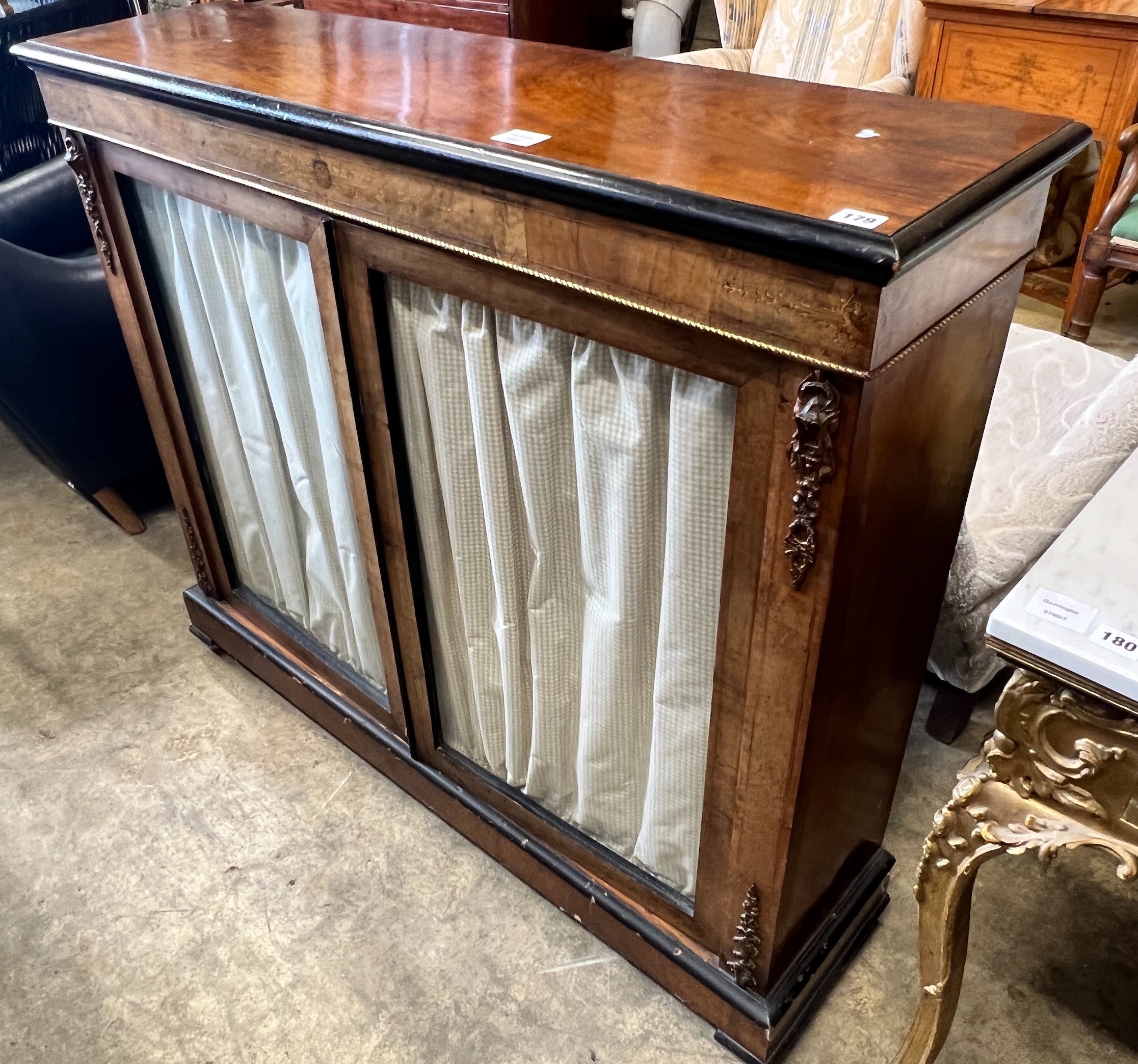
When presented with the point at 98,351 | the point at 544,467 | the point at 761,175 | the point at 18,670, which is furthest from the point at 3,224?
the point at 761,175

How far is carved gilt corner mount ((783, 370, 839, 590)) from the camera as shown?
2.45 feet

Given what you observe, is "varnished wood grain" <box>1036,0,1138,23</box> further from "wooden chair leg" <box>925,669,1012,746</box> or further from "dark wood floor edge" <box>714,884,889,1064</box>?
"dark wood floor edge" <box>714,884,889,1064</box>

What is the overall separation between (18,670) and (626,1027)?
1327mm

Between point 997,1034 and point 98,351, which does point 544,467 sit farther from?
point 98,351

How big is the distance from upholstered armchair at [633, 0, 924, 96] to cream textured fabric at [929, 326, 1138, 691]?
4.18 ft

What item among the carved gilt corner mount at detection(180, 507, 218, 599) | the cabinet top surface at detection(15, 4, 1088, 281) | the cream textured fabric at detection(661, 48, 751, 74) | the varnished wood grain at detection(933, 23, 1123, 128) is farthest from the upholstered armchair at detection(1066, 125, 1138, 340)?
the carved gilt corner mount at detection(180, 507, 218, 599)

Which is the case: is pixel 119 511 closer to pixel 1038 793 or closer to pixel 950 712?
pixel 950 712

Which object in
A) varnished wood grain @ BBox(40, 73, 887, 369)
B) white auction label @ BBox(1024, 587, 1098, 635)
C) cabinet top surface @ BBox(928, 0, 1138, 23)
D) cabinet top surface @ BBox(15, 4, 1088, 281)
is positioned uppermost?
cabinet top surface @ BBox(15, 4, 1088, 281)

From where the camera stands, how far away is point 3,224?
2.13 m

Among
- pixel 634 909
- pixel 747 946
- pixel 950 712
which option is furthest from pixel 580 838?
pixel 950 712

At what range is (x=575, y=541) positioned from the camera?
3.54 feet

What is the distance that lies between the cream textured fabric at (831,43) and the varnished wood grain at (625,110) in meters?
1.76

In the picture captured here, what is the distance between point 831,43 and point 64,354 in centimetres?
234

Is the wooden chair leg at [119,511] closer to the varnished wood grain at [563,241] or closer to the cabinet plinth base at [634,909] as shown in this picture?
the cabinet plinth base at [634,909]
